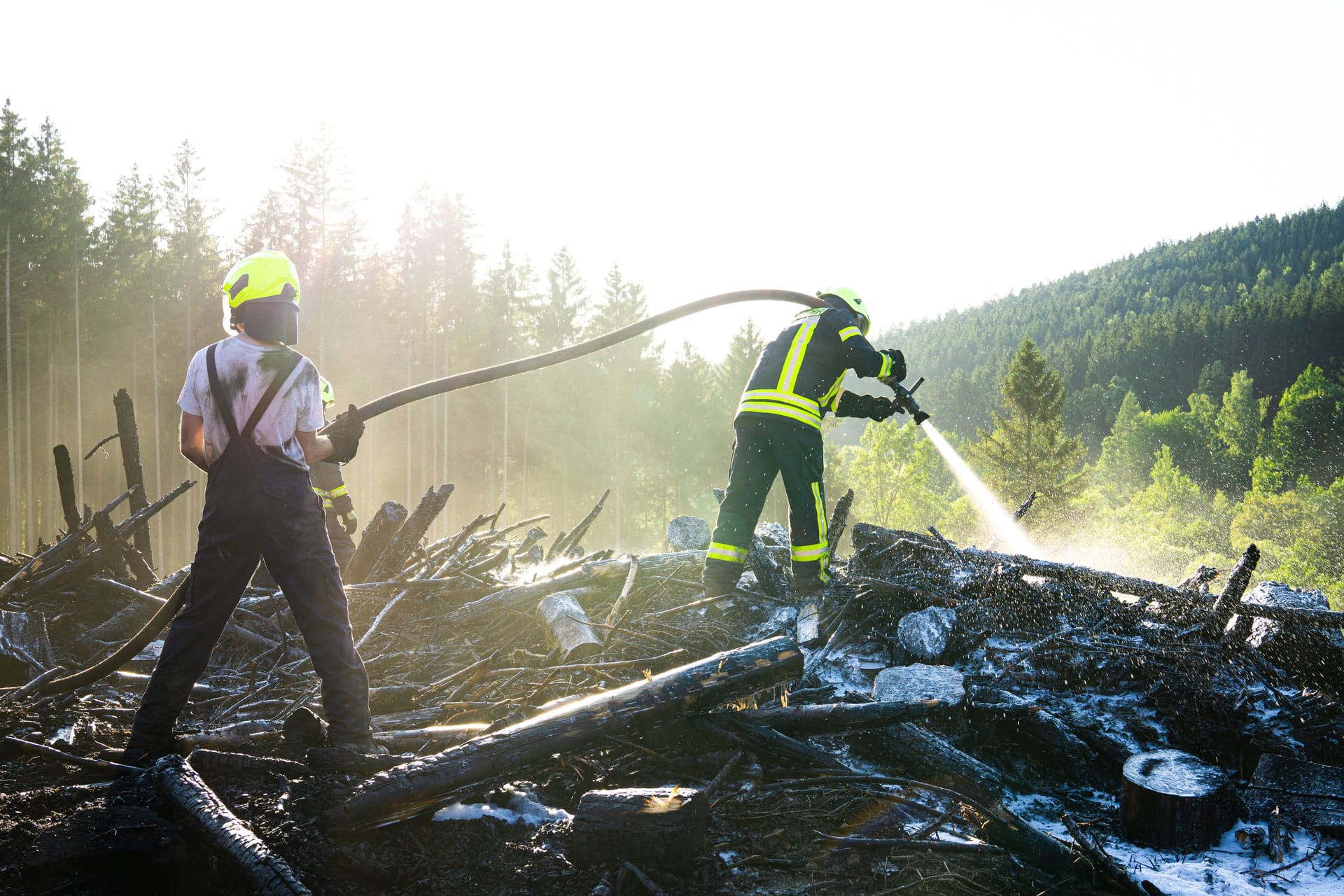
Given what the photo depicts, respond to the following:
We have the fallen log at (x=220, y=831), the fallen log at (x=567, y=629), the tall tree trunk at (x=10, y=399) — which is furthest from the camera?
the tall tree trunk at (x=10, y=399)

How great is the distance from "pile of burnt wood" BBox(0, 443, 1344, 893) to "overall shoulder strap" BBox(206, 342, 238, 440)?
Result: 132 cm

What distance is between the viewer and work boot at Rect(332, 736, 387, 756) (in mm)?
3068

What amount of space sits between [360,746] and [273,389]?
160 cm

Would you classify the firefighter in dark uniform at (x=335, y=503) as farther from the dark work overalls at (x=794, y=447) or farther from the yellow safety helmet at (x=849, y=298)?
the yellow safety helmet at (x=849, y=298)

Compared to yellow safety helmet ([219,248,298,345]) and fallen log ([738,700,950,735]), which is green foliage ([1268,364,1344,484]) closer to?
fallen log ([738,700,950,735])

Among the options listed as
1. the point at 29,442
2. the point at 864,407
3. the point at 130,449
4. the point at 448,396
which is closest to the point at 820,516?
the point at 864,407

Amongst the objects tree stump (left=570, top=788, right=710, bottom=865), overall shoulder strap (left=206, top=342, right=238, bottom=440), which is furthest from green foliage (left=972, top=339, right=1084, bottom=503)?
overall shoulder strap (left=206, top=342, right=238, bottom=440)

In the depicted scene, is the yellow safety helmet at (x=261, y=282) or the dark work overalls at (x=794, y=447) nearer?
the yellow safety helmet at (x=261, y=282)

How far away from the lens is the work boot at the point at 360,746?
3068 mm

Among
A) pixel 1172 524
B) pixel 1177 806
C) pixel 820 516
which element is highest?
pixel 820 516

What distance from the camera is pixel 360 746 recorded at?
3.10 metres

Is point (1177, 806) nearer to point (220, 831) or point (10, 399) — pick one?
point (220, 831)

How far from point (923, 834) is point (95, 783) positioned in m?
3.32

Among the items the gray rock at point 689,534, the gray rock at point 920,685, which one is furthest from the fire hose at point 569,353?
the gray rock at point 689,534
